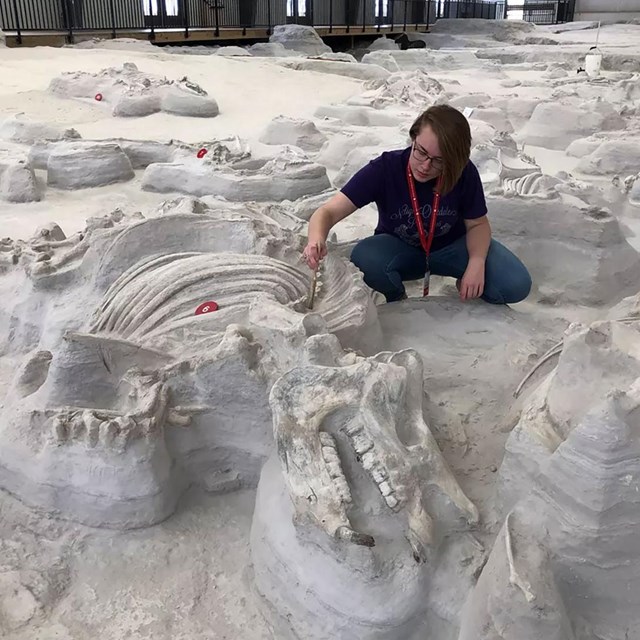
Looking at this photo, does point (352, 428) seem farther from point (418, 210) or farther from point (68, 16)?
point (68, 16)

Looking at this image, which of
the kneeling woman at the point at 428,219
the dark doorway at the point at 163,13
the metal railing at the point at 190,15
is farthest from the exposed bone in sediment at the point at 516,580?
the dark doorway at the point at 163,13

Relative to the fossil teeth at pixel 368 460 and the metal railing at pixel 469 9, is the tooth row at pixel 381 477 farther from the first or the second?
the metal railing at pixel 469 9

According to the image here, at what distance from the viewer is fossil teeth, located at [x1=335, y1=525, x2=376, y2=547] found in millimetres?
1392

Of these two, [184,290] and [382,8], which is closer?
[184,290]

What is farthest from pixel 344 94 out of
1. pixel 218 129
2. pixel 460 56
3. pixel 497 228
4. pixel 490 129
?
pixel 497 228

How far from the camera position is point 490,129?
227 inches

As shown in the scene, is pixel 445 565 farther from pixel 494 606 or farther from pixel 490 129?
pixel 490 129

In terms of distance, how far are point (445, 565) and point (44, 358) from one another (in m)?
1.36

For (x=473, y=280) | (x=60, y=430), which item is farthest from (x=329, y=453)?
(x=473, y=280)

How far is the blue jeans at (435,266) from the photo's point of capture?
2805mm

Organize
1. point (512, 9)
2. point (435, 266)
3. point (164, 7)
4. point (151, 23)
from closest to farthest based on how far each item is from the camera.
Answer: point (435, 266) < point (151, 23) < point (164, 7) < point (512, 9)

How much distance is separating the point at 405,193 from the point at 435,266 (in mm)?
395

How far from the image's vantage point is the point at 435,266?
294 cm

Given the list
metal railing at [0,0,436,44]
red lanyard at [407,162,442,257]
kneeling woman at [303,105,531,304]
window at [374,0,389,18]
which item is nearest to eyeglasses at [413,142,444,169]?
kneeling woman at [303,105,531,304]
